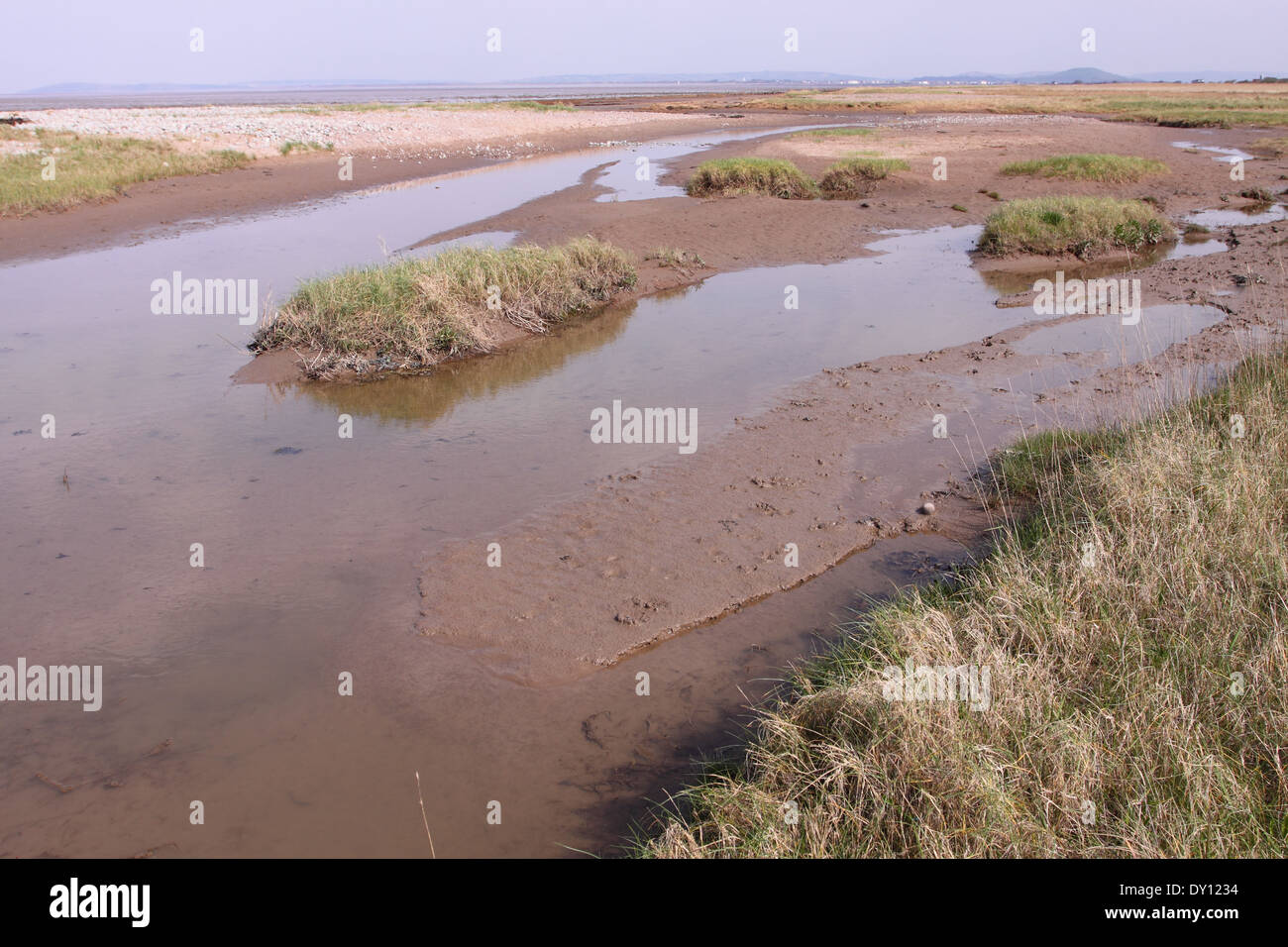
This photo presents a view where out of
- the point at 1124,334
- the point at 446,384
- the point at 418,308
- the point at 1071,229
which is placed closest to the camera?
the point at 446,384

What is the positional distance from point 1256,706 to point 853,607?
238 cm

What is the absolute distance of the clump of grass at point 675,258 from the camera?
15195 mm

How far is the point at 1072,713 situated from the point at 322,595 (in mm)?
4640

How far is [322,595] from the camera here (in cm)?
576

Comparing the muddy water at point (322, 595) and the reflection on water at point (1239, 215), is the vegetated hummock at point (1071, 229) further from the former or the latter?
the muddy water at point (322, 595)

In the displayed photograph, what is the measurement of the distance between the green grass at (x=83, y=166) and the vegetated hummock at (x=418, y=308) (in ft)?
44.6

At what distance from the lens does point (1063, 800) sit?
3223 millimetres

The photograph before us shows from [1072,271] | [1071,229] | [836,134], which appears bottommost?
[1072,271]

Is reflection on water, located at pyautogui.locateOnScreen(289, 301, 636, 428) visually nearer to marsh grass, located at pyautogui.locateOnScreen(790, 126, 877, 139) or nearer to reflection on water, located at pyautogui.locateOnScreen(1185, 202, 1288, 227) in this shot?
reflection on water, located at pyautogui.locateOnScreen(1185, 202, 1288, 227)

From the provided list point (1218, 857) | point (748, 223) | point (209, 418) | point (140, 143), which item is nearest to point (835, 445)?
point (1218, 857)

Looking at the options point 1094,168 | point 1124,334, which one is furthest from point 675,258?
point 1094,168

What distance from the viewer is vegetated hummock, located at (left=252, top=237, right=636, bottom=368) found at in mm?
10484

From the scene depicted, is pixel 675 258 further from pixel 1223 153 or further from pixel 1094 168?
pixel 1223 153
